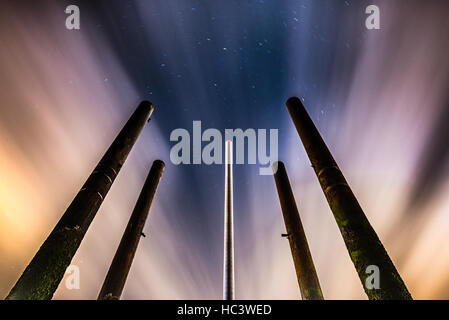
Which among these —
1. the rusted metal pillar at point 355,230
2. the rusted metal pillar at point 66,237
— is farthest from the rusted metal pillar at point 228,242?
the rusted metal pillar at point 66,237

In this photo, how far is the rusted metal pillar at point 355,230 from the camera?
165 inches

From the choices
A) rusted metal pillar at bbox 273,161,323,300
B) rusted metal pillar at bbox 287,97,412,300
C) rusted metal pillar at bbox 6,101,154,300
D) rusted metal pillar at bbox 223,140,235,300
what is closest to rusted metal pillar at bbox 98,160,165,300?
rusted metal pillar at bbox 6,101,154,300

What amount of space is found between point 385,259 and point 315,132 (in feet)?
11.9

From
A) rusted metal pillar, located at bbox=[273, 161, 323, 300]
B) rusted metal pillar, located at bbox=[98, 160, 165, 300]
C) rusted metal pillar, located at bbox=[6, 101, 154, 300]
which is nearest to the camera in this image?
rusted metal pillar, located at bbox=[6, 101, 154, 300]

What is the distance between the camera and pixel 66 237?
4750 millimetres

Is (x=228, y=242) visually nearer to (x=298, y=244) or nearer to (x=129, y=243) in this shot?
(x=298, y=244)

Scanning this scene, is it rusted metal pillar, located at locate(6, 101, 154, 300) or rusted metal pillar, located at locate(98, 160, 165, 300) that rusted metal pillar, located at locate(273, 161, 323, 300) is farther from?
rusted metal pillar, located at locate(6, 101, 154, 300)

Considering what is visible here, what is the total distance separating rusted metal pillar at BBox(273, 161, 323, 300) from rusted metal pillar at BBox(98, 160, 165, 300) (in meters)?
5.14

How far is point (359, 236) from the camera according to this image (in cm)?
479

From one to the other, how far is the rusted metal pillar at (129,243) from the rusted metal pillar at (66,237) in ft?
8.64

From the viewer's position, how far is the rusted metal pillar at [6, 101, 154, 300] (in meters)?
4.06

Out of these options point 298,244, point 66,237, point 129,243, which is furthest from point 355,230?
point 129,243
